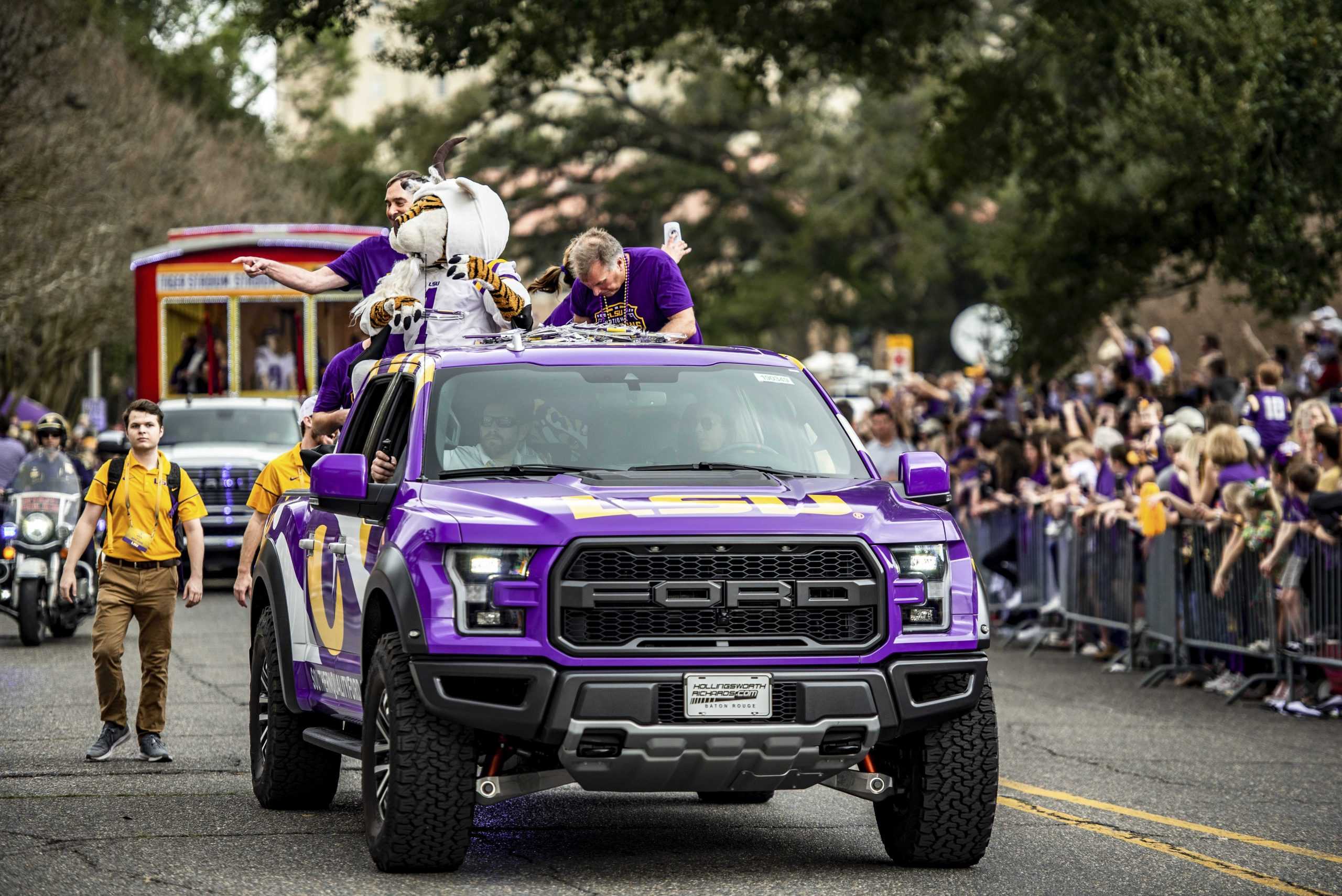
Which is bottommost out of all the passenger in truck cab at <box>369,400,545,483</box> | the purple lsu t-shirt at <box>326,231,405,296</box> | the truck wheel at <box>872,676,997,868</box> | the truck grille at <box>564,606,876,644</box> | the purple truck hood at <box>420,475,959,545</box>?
the truck wheel at <box>872,676,997,868</box>

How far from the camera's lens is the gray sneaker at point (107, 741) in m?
Answer: 11.3

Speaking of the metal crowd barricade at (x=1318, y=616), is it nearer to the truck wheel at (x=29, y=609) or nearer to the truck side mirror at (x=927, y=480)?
the truck side mirror at (x=927, y=480)

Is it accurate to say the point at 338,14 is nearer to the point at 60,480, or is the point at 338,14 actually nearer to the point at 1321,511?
the point at 60,480

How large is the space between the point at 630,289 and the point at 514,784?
3525 mm

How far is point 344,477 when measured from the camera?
824 cm

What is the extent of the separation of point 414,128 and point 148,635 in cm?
4422

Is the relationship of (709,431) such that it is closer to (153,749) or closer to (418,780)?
(418,780)

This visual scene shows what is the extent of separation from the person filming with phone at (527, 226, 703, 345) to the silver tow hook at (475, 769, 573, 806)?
319cm

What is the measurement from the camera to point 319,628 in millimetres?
9180

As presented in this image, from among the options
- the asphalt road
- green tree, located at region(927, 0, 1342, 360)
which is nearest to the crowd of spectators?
green tree, located at region(927, 0, 1342, 360)

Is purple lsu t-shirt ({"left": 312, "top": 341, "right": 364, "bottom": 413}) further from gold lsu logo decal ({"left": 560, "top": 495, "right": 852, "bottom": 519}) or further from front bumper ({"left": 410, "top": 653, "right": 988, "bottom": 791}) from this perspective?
front bumper ({"left": 410, "top": 653, "right": 988, "bottom": 791})

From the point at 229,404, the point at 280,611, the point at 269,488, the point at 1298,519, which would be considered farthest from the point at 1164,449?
the point at 229,404

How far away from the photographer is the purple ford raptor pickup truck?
7410 millimetres

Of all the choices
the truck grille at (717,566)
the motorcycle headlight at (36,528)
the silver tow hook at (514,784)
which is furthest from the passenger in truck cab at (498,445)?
the motorcycle headlight at (36,528)
